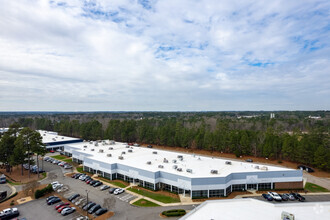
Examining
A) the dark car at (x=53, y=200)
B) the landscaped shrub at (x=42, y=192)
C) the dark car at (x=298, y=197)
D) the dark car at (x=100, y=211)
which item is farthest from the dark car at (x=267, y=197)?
the landscaped shrub at (x=42, y=192)

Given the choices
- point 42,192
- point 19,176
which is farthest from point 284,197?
point 19,176

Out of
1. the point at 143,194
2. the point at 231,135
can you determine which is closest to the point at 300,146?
the point at 231,135

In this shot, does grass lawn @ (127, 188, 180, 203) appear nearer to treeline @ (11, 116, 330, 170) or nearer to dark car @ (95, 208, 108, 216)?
dark car @ (95, 208, 108, 216)

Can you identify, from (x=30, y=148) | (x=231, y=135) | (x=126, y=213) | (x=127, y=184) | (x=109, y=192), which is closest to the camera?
(x=126, y=213)

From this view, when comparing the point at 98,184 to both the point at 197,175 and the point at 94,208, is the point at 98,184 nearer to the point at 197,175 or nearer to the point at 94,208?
the point at 94,208

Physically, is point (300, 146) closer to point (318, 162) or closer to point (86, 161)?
point (318, 162)

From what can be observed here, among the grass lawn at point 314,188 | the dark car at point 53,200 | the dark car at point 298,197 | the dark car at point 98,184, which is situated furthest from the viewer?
the dark car at point 98,184

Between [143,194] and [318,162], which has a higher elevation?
[318,162]

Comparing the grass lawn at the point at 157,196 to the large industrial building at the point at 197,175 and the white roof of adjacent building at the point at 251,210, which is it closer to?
the large industrial building at the point at 197,175

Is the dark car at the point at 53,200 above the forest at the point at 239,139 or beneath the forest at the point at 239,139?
beneath
